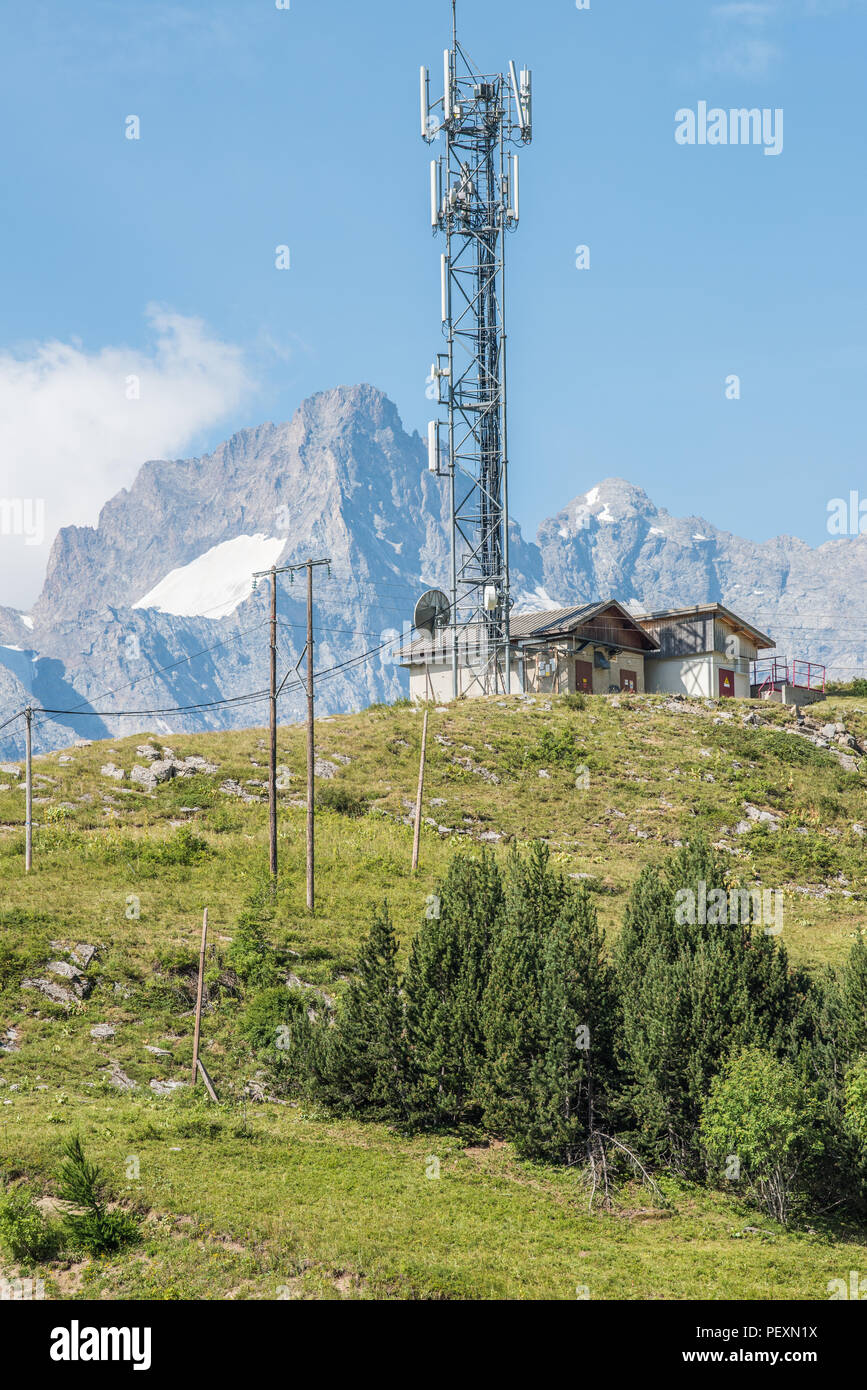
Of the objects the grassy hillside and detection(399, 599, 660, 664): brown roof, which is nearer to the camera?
the grassy hillside

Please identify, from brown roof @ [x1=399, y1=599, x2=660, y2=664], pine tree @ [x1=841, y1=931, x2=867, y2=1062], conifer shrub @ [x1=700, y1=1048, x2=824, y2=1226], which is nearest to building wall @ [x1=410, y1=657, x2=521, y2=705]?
brown roof @ [x1=399, y1=599, x2=660, y2=664]

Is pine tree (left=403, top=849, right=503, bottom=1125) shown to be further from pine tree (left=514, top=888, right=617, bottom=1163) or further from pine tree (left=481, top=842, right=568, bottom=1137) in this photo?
pine tree (left=514, top=888, right=617, bottom=1163)

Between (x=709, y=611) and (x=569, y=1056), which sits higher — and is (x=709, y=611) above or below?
above

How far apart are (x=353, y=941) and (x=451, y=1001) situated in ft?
29.7

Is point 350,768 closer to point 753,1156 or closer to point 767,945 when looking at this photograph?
point 767,945

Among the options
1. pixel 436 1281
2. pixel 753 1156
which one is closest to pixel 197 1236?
pixel 436 1281

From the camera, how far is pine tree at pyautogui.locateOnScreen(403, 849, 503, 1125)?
24797mm

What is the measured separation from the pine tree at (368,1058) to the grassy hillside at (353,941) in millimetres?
817

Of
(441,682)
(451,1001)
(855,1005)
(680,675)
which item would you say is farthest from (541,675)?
(855,1005)

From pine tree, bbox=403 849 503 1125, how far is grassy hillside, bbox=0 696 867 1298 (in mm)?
1087

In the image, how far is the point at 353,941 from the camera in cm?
3428

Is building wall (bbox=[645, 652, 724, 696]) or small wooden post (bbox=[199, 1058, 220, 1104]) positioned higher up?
building wall (bbox=[645, 652, 724, 696])

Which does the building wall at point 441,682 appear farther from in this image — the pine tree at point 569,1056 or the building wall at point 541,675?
the pine tree at point 569,1056

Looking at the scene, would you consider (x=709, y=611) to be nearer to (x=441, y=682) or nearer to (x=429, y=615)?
(x=441, y=682)
